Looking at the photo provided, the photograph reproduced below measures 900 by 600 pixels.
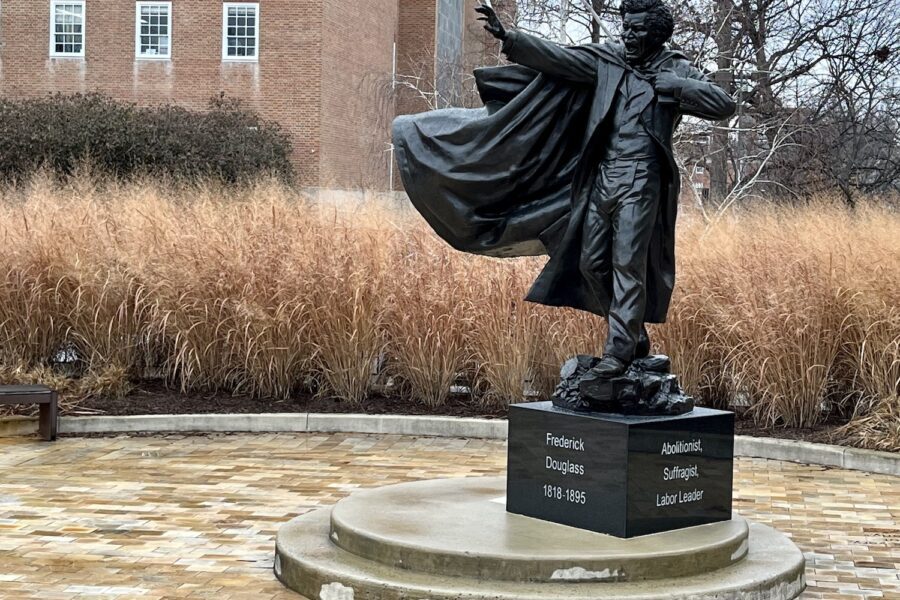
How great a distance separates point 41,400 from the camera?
9859mm

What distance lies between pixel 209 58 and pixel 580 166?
27955 mm

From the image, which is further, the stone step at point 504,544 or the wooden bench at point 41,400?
the wooden bench at point 41,400

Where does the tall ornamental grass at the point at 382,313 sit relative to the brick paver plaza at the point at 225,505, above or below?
above

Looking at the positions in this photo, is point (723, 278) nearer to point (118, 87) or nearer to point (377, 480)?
point (377, 480)

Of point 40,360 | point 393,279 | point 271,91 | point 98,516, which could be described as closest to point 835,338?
point 393,279

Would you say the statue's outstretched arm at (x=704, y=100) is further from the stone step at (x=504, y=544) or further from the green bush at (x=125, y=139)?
the green bush at (x=125, y=139)

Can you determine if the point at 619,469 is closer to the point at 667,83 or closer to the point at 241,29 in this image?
the point at 667,83

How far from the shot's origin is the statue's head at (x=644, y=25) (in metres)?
6.39

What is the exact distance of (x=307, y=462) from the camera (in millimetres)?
9344

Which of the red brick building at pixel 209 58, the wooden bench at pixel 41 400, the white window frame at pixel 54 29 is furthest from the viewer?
the white window frame at pixel 54 29

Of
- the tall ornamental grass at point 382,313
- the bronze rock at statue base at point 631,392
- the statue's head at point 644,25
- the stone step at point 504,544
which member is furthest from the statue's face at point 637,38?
the tall ornamental grass at point 382,313

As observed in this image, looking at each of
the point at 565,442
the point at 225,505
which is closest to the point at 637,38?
the point at 565,442

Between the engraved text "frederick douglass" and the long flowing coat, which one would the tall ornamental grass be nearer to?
the long flowing coat

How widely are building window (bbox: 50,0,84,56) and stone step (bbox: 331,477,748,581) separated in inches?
1171
